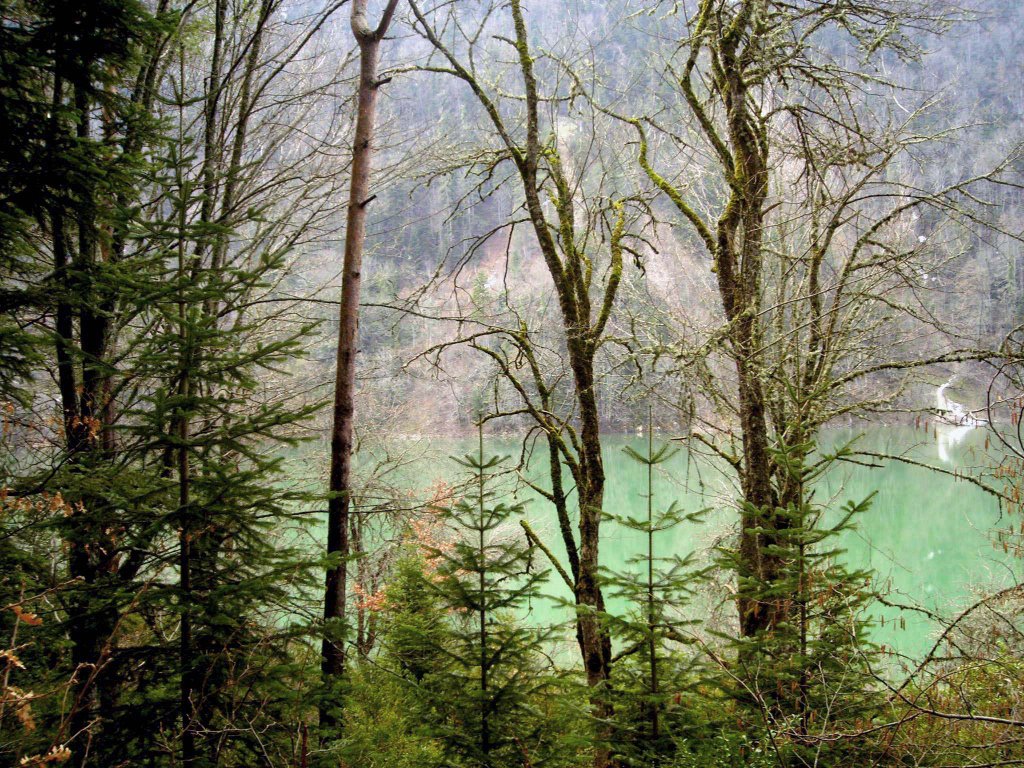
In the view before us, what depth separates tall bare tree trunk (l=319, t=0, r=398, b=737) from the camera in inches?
163

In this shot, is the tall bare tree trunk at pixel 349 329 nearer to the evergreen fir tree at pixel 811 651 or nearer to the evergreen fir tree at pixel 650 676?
the evergreen fir tree at pixel 650 676

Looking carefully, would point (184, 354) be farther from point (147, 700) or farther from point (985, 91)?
point (985, 91)

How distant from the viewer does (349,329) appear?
14.5 feet

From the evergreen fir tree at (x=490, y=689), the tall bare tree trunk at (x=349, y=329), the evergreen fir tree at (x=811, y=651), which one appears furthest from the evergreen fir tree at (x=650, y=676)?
the tall bare tree trunk at (x=349, y=329)

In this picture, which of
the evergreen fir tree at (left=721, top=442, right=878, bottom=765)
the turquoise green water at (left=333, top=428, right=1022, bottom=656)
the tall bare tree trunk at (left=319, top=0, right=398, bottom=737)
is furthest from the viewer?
the turquoise green water at (left=333, top=428, right=1022, bottom=656)

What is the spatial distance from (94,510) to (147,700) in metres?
0.85

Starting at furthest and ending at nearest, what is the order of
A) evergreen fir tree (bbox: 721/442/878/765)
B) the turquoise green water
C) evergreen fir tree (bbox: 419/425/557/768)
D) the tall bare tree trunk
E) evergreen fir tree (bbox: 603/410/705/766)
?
the turquoise green water
the tall bare tree trunk
evergreen fir tree (bbox: 419/425/557/768)
evergreen fir tree (bbox: 603/410/705/766)
evergreen fir tree (bbox: 721/442/878/765)

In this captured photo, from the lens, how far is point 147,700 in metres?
2.82

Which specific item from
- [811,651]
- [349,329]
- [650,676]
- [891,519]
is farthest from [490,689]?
[891,519]

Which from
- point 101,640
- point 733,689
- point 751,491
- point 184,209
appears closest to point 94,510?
point 101,640

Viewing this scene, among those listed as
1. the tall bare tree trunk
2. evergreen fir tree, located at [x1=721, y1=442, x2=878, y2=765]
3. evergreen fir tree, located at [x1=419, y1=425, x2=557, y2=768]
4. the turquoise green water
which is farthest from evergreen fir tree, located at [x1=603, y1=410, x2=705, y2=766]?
the turquoise green water

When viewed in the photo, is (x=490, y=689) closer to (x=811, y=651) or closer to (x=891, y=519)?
(x=811, y=651)

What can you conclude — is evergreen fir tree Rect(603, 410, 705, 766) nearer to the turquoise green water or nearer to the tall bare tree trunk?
the tall bare tree trunk

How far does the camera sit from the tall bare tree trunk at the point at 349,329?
4141 mm
